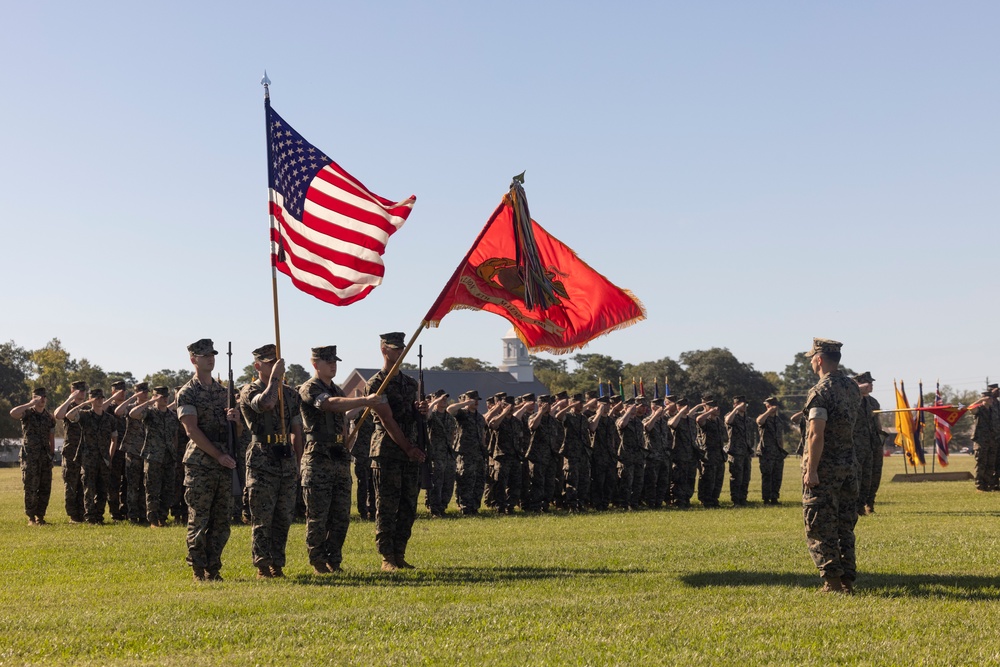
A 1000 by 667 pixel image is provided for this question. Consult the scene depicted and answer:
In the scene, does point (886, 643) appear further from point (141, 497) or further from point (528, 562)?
point (141, 497)

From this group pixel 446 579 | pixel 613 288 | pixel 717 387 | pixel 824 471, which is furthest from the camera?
pixel 717 387

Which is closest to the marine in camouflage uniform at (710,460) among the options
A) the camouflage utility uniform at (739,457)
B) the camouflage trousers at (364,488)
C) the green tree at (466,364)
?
the camouflage utility uniform at (739,457)

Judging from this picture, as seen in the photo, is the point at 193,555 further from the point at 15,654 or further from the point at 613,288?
the point at 613,288

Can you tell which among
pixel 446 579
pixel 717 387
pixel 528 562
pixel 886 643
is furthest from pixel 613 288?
pixel 717 387

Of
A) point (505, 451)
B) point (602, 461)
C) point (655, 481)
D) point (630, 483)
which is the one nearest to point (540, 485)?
point (505, 451)

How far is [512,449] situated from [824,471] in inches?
419

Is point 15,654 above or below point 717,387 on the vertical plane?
below

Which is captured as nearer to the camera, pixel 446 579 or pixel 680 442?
pixel 446 579

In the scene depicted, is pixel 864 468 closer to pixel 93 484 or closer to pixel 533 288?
pixel 533 288

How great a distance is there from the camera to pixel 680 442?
20.0 meters

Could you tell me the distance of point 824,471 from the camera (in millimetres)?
8352

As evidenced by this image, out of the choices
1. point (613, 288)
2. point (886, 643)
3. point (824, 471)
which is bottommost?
point (886, 643)

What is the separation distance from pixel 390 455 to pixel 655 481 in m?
10.1

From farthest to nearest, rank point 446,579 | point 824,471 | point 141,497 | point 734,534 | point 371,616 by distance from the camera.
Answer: point 141,497, point 734,534, point 446,579, point 824,471, point 371,616
